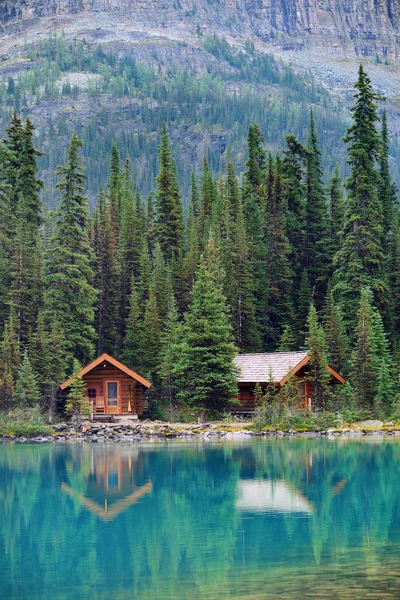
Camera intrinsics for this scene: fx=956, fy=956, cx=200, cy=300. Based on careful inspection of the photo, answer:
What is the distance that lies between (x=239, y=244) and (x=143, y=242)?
12.1m

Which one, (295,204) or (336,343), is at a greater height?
(295,204)

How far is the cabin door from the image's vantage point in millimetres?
58625

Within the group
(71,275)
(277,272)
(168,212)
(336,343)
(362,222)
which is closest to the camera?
(336,343)

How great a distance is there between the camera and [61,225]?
2537 inches

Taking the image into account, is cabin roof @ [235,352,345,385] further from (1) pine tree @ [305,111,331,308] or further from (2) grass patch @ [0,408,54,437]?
(1) pine tree @ [305,111,331,308]

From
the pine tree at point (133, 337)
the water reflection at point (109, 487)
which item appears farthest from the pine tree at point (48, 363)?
the water reflection at point (109, 487)

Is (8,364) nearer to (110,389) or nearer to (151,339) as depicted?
(110,389)

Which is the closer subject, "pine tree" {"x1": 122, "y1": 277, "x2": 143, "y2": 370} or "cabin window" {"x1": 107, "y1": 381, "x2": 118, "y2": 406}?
"cabin window" {"x1": 107, "y1": 381, "x2": 118, "y2": 406}

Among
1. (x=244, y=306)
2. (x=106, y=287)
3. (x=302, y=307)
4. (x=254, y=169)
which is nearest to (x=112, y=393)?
(x=244, y=306)

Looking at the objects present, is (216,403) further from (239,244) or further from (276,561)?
(276,561)

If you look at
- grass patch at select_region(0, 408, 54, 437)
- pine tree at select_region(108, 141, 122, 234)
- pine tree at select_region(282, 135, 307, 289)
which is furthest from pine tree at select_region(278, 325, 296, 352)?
pine tree at select_region(108, 141, 122, 234)

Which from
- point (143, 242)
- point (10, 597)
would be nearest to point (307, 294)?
point (143, 242)

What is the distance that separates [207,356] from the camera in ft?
182

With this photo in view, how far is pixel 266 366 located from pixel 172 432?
9.18m
